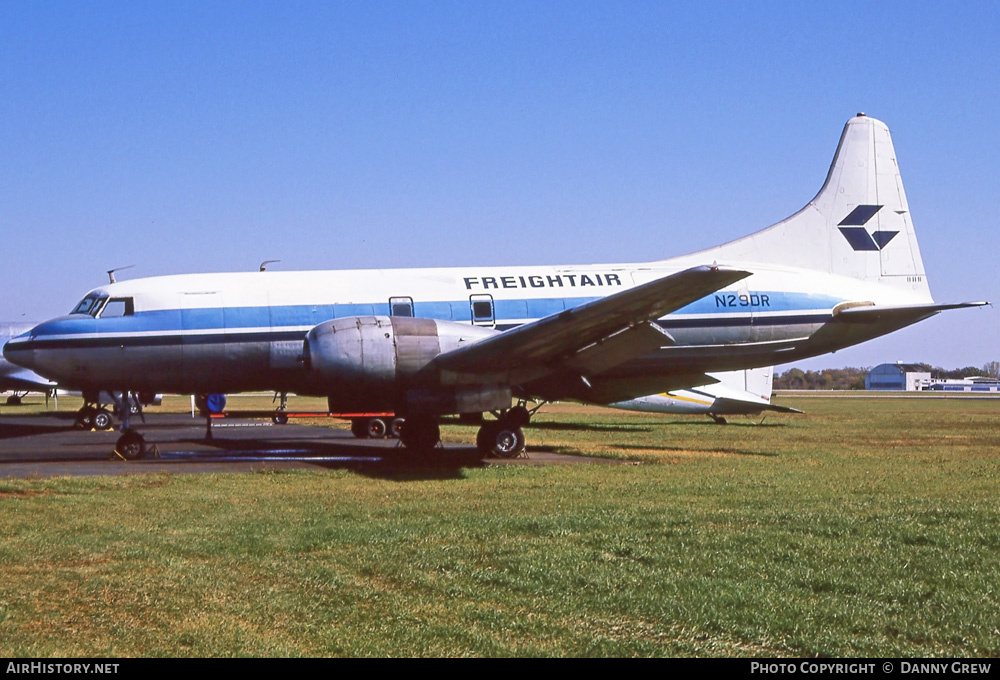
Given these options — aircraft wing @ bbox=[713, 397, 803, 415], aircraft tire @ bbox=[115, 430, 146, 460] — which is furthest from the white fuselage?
aircraft wing @ bbox=[713, 397, 803, 415]

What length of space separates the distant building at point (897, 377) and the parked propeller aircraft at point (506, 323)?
143434 millimetres

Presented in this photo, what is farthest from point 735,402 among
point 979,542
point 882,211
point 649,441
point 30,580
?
point 30,580

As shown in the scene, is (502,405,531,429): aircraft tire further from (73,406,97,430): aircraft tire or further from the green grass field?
(73,406,97,430): aircraft tire

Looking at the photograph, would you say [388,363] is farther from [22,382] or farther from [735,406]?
[22,382]

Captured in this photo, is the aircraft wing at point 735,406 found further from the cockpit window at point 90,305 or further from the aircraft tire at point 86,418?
the aircraft tire at point 86,418

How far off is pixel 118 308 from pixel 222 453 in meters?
4.10

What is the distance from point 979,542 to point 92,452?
19289mm

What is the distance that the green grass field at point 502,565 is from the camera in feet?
21.7

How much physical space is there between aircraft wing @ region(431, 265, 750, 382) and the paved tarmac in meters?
2.03

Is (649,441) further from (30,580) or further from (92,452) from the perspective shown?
(30,580)

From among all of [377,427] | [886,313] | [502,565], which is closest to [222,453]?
[377,427]

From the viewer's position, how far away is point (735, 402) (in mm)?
31969

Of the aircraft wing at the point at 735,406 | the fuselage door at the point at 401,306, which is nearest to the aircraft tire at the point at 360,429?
the fuselage door at the point at 401,306

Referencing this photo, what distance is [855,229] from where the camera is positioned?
2244 centimetres
